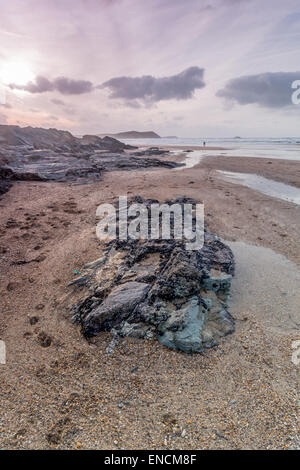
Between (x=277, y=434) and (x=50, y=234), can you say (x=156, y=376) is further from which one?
(x=50, y=234)

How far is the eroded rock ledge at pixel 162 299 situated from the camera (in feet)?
15.1

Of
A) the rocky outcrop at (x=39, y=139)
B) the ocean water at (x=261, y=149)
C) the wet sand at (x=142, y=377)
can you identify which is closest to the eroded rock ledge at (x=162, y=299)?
the wet sand at (x=142, y=377)

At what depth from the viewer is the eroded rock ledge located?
459cm

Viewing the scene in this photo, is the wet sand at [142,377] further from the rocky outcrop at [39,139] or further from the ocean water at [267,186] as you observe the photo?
the rocky outcrop at [39,139]

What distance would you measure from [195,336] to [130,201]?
383 inches

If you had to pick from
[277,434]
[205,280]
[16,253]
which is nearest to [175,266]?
[205,280]

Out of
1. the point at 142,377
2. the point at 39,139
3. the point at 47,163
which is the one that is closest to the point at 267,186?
the point at 142,377

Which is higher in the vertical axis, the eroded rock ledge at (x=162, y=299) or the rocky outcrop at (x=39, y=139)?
the rocky outcrop at (x=39, y=139)

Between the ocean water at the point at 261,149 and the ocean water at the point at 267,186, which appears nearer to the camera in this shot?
the ocean water at the point at 267,186

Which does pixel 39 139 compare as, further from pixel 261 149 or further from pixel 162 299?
pixel 162 299

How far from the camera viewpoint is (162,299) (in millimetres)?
5055

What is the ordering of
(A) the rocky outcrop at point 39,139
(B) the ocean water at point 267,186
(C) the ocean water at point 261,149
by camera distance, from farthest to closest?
(A) the rocky outcrop at point 39,139, (C) the ocean water at point 261,149, (B) the ocean water at point 267,186

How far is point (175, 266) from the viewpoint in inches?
214

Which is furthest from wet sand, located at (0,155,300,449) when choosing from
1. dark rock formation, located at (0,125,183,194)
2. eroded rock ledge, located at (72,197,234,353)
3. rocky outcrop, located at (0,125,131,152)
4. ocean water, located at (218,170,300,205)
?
rocky outcrop, located at (0,125,131,152)
